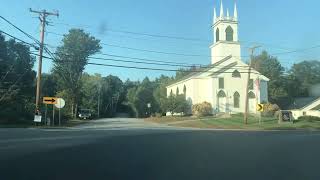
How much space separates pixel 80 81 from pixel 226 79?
3310 cm

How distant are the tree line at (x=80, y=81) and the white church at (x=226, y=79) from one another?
3316 millimetres

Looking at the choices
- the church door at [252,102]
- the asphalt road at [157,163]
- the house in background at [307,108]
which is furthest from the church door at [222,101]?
the asphalt road at [157,163]

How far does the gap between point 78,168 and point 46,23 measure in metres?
38.7

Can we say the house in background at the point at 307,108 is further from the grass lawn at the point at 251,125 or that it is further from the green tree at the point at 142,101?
the green tree at the point at 142,101

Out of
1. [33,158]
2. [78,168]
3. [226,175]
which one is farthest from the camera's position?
[33,158]

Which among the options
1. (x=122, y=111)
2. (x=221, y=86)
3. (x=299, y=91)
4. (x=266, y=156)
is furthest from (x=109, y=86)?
(x=266, y=156)

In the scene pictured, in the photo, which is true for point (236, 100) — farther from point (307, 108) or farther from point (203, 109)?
point (307, 108)

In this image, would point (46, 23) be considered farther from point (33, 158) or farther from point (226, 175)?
point (226, 175)

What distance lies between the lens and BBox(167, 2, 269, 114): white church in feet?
234

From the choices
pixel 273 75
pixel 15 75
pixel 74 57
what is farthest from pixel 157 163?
pixel 273 75

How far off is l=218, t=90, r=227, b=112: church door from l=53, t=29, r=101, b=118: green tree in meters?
25.8

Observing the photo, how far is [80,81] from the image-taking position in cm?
9362

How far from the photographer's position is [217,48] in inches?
3093

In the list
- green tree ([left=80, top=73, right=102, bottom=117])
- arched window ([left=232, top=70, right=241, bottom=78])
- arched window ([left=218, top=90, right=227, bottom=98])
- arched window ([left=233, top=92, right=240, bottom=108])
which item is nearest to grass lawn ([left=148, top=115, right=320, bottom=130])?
arched window ([left=218, top=90, right=227, bottom=98])
